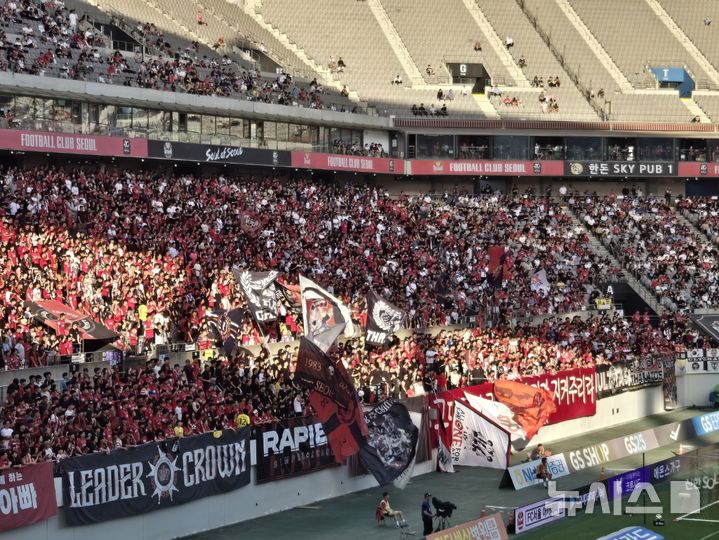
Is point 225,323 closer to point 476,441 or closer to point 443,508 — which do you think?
point 476,441

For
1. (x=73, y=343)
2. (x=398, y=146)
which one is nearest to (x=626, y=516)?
(x=73, y=343)

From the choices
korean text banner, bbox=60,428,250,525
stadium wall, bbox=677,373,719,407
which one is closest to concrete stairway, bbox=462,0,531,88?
stadium wall, bbox=677,373,719,407

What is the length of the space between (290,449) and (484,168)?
35.0 m

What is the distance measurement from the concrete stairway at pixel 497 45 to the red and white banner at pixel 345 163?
10.1 m

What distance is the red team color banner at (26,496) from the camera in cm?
2358

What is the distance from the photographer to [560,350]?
4525cm

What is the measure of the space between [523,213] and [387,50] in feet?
43.5

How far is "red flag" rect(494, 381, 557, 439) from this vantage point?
125ft

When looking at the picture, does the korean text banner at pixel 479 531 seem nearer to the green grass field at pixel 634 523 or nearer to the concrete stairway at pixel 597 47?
the green grass field at pixel 634 523

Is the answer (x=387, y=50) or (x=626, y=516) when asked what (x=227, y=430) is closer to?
(x=626, y=516)

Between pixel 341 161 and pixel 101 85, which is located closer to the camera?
pixel 101 85

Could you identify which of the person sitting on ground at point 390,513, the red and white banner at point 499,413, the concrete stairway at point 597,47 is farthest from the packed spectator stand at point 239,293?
the concrete stairway at point 597,47

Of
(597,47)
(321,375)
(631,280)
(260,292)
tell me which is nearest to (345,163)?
(631,280)

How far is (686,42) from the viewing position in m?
73.2
